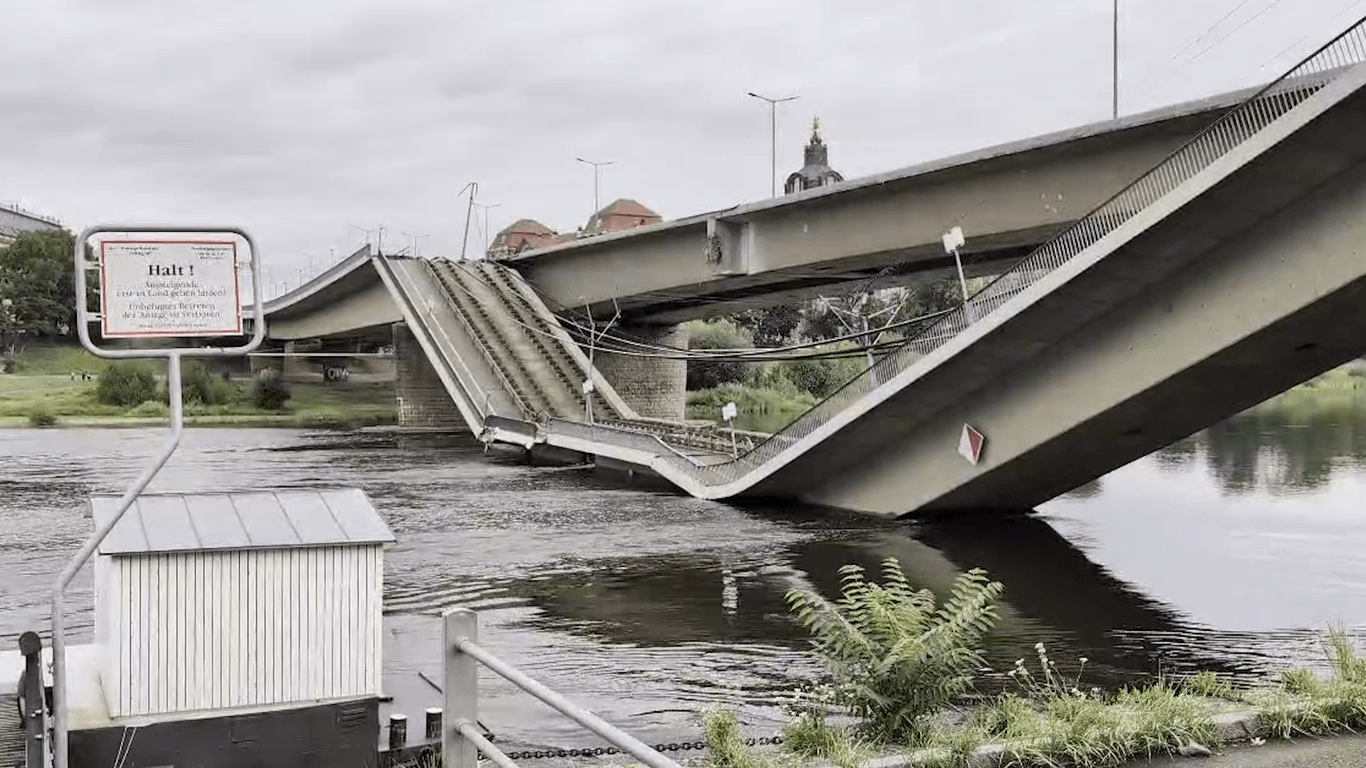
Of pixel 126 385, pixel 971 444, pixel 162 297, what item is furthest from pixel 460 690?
pixel 126 385

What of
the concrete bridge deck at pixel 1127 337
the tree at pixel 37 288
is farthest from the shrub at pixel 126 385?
the concrete bridge deck at pixel 1127 337

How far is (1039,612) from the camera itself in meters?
16.9

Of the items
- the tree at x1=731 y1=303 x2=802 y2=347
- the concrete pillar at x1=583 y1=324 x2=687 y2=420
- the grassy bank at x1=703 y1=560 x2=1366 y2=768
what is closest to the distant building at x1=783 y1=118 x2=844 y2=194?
the tree at x1=731 y1=303 x2=802 y2=347

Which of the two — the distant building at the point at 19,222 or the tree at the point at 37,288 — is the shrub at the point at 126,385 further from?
the distant building at the point at 19,222

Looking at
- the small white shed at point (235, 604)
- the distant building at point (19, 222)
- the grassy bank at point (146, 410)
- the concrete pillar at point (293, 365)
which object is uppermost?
the distant building at point (19, 222)

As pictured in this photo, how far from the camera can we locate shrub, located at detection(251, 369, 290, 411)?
2773 inches

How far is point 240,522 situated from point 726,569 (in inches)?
513

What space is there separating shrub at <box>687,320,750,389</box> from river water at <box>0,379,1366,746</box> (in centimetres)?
4397

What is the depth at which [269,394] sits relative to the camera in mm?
71188

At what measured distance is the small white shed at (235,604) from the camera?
7.36m

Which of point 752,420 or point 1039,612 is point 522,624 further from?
point 752,420

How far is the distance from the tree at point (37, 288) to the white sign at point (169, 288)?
88215mm

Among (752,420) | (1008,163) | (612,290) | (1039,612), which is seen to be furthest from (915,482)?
(752,420)

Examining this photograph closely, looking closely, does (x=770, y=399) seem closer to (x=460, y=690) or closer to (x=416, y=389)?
(x=416, y=389)
